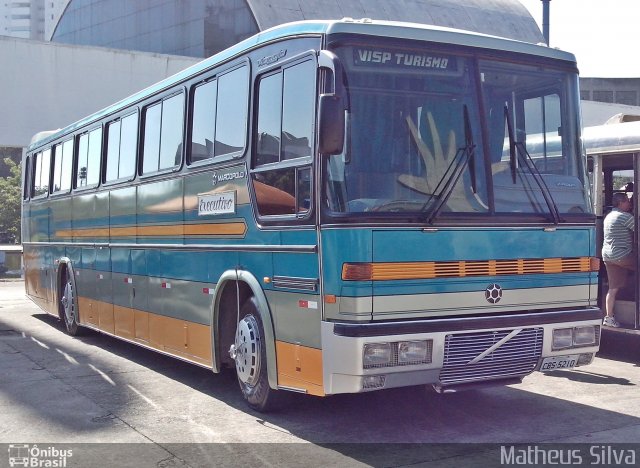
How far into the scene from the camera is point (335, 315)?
6.44 m

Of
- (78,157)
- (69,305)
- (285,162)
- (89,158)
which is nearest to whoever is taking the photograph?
(285,162)

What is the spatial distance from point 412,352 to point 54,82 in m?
36.7

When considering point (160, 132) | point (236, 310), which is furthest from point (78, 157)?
point (236, 310)

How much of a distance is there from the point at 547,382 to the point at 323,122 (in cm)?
444

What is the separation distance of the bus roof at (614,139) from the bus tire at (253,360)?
4770 mm

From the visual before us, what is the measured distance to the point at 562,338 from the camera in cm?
718

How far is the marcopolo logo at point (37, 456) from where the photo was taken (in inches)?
246

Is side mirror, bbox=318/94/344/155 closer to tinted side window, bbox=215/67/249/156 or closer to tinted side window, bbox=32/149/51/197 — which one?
tinted side window, bbox=215/67/249/156

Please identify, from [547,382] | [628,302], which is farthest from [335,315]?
[628,302]

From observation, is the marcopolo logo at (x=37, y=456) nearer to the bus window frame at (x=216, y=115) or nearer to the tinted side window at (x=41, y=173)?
the bus window frame at (x=216, y=115)

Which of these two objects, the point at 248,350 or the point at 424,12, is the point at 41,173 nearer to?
the point at 248,350

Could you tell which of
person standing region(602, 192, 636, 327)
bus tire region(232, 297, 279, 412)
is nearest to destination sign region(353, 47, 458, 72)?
bus tire region(232, 297, 279, 412)

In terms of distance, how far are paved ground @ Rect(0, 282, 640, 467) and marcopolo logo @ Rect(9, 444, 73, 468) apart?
0.02 meters

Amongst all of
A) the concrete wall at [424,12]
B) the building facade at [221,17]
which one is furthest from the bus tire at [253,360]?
the concrete wall at [424,12]
